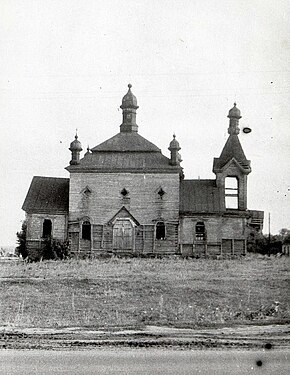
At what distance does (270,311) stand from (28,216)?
27.1 m

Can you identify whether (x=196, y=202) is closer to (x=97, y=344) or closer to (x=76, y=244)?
(x=76, y=244)

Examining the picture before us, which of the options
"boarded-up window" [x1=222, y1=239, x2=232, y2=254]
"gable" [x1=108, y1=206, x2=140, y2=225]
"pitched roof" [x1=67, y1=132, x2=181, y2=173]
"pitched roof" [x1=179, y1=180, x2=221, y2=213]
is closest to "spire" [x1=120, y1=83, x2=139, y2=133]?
"pitched roof" [x1=67, y1=132, x2=181, y2=173]

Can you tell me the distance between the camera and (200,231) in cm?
4409

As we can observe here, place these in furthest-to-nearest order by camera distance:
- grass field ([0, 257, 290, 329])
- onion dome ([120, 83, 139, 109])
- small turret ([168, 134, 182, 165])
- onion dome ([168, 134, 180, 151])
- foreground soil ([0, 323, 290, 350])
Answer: onion dome ([120, 83, 139, 109]), onion dome ([168, 134, 180, 151]), small turret ([168, 134, 182, 165]), grass field ([0, 257, 290, 329]), foreground soil ([0, 323, 290, 350])

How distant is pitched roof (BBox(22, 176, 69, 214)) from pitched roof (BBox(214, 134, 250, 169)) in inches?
419

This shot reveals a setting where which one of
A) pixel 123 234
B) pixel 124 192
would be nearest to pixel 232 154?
pixel 124 192

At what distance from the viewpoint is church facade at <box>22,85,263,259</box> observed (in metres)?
43.3

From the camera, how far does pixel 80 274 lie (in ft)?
96.1

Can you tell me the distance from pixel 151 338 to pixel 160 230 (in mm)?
28605

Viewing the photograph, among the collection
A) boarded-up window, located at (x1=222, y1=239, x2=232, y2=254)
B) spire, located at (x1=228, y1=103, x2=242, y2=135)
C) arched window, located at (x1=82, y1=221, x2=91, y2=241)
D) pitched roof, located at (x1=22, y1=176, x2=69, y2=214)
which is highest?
spire, located at (x1=228, y1=103, x2=242, y2=135)

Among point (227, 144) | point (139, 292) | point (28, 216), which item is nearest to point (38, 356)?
point (139, 292)

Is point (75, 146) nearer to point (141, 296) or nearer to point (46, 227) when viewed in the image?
point (46, 227)

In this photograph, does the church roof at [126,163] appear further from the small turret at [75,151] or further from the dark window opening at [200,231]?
the dark window opening at [200,231]

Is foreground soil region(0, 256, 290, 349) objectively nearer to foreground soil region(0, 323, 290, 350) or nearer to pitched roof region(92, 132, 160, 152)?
foreground soil region(0, 323, 290, 350)
